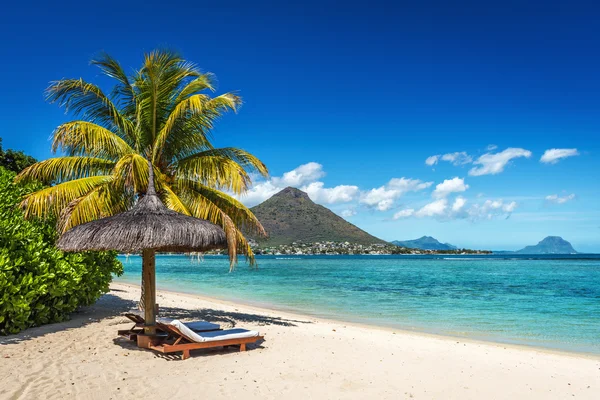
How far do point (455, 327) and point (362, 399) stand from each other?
387 inches

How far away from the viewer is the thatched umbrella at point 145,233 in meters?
7.11

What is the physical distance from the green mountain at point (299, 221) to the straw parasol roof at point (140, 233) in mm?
120548

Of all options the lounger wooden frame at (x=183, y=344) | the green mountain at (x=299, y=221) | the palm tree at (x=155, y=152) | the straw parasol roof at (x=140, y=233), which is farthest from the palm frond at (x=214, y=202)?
the green mountain at (x=299, y=221)

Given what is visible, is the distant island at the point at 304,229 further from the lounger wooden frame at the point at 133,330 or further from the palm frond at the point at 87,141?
the lounger wooden frame at the point at 133,330

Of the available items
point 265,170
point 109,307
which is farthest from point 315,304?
point 265,170

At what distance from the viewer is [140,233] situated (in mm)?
7184

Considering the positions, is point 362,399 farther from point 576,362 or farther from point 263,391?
point 576,362

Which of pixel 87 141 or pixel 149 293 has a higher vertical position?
pixel 87 141

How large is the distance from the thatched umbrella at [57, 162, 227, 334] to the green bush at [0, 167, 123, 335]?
1.00 metres

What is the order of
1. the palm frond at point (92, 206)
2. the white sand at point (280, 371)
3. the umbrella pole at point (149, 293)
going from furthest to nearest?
1. the palm frond at point (92, 206)
2. the umbrella pole at point (149, 293)
3. the white sand at point (280, 371)

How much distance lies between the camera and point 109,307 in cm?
1293

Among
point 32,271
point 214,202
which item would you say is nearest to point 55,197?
point 32,271

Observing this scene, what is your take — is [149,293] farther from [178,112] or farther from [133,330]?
[178,112]

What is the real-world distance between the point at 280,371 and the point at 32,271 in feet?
15.8
